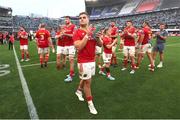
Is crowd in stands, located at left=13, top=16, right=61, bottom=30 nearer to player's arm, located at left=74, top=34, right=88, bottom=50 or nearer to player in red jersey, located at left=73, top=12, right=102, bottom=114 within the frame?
player in red jersey, located at left=73, top=12, right=102, bottom=114

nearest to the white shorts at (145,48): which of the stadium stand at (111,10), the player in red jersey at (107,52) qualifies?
the player in red jersey at (107,52)

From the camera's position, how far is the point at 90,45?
17.6ft

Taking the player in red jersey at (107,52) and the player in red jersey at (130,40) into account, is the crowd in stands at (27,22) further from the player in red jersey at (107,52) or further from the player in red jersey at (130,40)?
the player in red jersey at (107,52)

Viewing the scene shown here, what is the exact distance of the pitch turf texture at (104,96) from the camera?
5.42 metres

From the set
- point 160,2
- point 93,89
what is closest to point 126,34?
point 93,89

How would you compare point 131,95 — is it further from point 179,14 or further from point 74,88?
point 179,14

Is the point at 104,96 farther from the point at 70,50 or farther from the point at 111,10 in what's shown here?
the point at 111,10

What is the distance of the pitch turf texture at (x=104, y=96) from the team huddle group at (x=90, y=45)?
0.43 meters

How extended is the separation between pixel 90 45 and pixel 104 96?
194cm

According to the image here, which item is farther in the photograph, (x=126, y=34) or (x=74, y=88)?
(x=126, y=34)

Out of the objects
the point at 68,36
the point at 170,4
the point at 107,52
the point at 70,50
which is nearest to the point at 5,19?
the point at 170,4

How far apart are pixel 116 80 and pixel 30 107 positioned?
3731 millimetres

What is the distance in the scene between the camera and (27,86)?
799 centimetres

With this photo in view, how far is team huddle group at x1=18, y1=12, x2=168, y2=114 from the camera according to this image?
5.22 m
